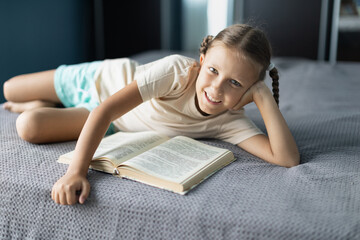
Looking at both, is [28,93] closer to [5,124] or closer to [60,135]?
[5,124]

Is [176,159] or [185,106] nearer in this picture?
[176,159]

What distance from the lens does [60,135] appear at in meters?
1.18

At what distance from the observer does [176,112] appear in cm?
126

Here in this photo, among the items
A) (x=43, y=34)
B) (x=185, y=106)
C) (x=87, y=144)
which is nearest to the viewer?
(x=87, y=144)

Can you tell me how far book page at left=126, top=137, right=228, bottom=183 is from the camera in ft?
2.98

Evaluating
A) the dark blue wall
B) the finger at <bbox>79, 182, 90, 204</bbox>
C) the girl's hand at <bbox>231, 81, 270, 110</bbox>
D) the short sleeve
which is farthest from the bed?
the dark blue wall

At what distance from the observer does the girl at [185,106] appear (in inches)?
40.3

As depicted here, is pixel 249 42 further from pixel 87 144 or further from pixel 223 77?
pixel 87 144

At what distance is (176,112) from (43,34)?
191 cm

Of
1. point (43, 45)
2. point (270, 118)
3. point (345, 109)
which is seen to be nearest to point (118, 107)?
point (270, 118)

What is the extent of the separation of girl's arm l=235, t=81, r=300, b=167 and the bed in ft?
0.11

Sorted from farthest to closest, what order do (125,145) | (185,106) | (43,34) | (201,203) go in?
(43,34), (185,106), (125,145), (201,203)

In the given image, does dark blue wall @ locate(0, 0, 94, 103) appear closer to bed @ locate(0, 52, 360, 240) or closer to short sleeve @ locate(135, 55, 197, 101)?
bed @ locate(0, 52, 360, 240)

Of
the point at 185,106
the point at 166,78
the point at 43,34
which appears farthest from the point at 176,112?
the point at 43,34
